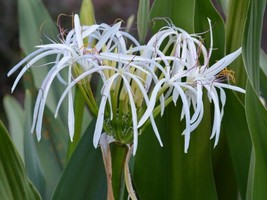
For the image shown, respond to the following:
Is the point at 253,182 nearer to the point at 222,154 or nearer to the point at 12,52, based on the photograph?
the point at 222,154

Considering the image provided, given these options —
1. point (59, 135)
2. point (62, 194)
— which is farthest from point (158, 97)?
point (59, 135)

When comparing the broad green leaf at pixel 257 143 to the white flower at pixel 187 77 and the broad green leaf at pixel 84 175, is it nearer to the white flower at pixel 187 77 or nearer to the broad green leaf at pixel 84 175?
the white flower at pixel 187 77

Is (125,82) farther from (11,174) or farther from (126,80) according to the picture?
(11,174)

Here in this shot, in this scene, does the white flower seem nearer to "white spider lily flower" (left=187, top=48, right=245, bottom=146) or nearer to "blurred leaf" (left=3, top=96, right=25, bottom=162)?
"white spider lily flower" (left=187, top=48, right=245, bottom=146)

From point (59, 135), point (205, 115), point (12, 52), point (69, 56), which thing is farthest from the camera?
point (12, 52)

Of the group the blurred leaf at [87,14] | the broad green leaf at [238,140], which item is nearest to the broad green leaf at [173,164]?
the broad green leaf at [238,140]
